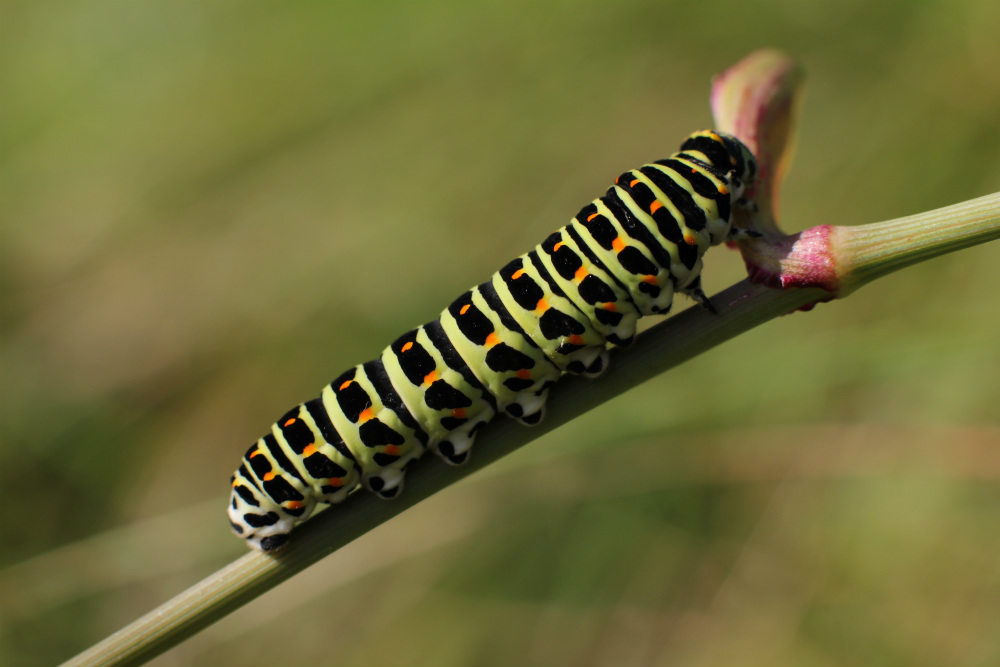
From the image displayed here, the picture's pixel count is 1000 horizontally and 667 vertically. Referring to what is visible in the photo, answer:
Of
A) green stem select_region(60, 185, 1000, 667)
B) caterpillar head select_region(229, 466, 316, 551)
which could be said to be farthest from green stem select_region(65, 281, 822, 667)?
caterpillar head select_region(229, 466, 316, 551)

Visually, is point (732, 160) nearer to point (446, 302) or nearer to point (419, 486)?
point (419, 486)

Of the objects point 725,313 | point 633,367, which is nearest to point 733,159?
point 725,313

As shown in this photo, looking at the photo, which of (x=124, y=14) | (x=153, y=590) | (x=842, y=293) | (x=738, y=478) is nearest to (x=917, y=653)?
(x=738, y=478)

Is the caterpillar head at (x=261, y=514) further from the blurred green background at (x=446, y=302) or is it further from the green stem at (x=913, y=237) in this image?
the blurred green background at (x=446, y=302)

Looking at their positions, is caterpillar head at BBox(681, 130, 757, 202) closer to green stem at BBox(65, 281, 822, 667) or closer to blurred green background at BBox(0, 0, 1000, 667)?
green stem at BBox(65, 281, 822, 667)

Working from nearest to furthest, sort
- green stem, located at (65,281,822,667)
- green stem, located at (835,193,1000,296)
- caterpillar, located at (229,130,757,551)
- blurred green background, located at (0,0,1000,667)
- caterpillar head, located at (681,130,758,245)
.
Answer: green stem, located at (835,193,1000,296), green stem, located at (65,281,822,667), caterpillar, located at (229,130,757,551), caterpillar head, located at (681,130,758,245), blurred green background, located at (0,0,1000,667)

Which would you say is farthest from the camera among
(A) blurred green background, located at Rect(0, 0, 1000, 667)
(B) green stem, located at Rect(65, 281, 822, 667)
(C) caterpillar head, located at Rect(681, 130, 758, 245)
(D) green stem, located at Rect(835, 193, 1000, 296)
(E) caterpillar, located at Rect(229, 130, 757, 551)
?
(A) blurred green background, located at Rect(0, 0, 1000, 667)
